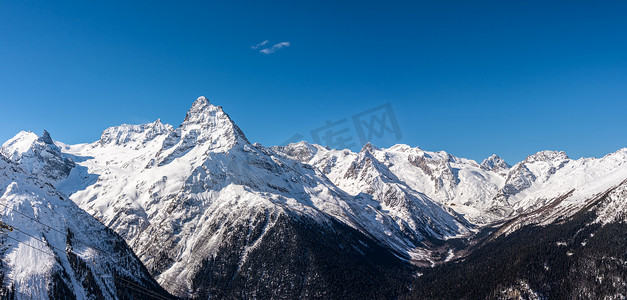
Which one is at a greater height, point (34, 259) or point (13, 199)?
point (13, 199)

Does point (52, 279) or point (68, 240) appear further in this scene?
point (68, 240)

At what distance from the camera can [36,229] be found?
186375 millimetres

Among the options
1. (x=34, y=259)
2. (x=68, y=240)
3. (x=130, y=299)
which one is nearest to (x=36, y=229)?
(x=68, y=240)

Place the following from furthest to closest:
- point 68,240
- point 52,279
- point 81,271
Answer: point 68,240
point 81,271
point 52,279

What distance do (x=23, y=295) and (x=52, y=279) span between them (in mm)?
12655

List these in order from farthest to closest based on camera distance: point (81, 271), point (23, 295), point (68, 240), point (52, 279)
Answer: point (68, 240), point (81, 271), point (52, 279), point (23, 295)

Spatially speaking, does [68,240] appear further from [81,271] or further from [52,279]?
[52,279]

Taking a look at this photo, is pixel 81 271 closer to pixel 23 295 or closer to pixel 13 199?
pixel 23 295

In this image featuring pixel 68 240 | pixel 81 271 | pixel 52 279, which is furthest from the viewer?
pixel 68 240

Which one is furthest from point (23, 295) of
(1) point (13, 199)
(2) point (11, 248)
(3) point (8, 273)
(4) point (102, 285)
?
(1) point (13, 199)

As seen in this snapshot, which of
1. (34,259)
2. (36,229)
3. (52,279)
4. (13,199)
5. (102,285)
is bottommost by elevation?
(102,285)

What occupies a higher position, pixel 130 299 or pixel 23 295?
pixel 23 295

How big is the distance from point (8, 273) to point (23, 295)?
11.9 m

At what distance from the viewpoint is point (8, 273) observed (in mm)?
153750
